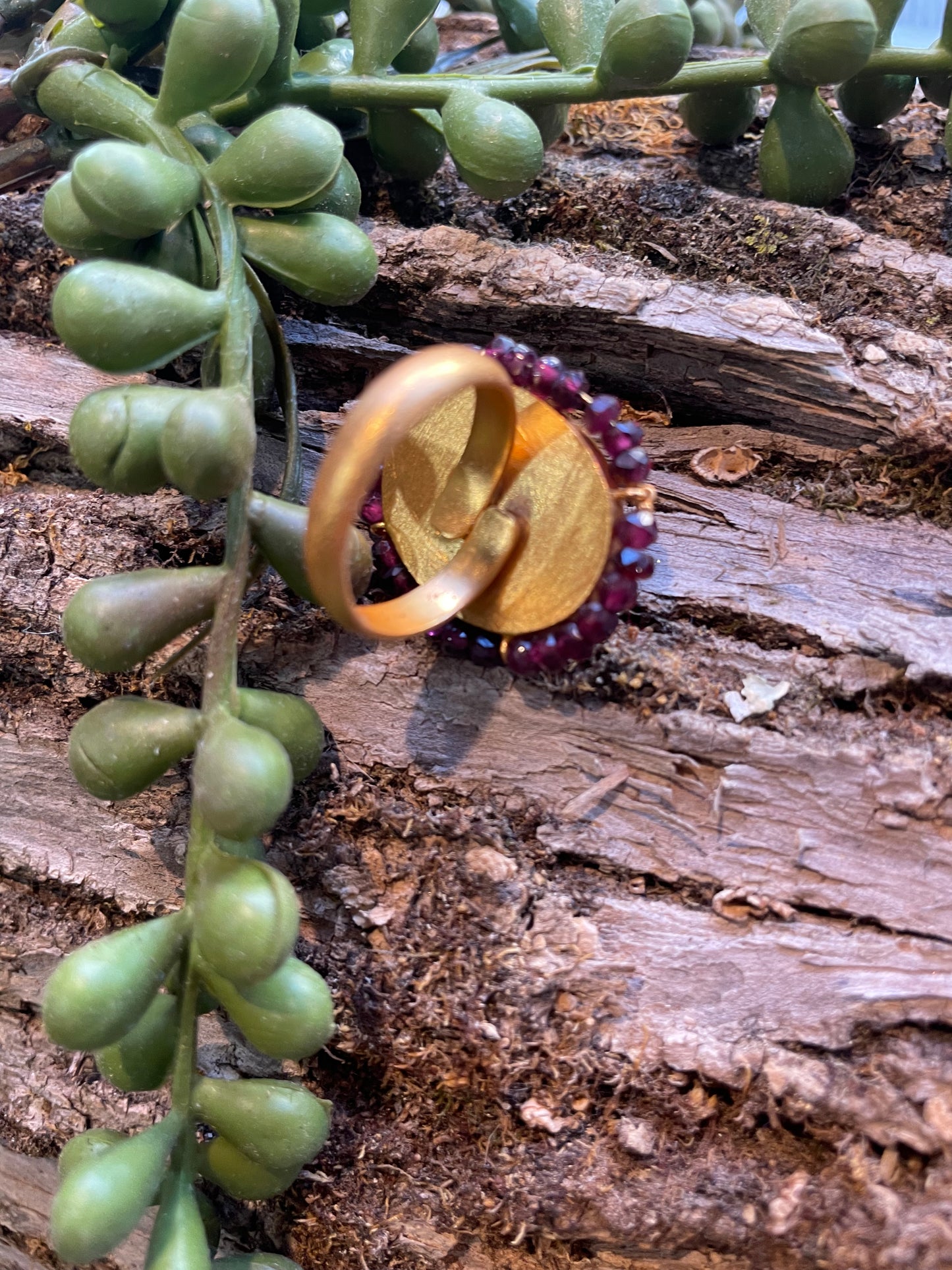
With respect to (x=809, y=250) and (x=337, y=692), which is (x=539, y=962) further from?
(x=809, y=250)

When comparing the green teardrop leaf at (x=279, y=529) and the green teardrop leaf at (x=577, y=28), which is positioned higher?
the green teardrop leaf at (x=577, y=28)

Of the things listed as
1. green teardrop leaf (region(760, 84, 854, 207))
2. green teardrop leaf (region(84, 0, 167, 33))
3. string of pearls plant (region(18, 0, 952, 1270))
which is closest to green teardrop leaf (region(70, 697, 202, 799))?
string of pearls plant (region(18, 0, 952, 1270))

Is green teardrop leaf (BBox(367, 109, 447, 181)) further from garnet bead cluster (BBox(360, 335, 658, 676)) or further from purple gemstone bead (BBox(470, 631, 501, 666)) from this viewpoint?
purple gemstone bead (BBox(470, 631, 501, 666))

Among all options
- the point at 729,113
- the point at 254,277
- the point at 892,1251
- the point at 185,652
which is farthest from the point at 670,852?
the point at 729,113

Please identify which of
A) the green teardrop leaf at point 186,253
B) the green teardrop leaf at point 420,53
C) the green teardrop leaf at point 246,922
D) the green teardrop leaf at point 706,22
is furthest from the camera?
the green teardrop leaf at point 706,22

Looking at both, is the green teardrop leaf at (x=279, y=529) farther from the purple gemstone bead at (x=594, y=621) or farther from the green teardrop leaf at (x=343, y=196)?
the green teardrop leaf at (x=343, y=196)

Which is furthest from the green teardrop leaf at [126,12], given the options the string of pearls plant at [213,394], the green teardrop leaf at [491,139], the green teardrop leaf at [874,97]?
the green teardrop leaf at [874,97]
